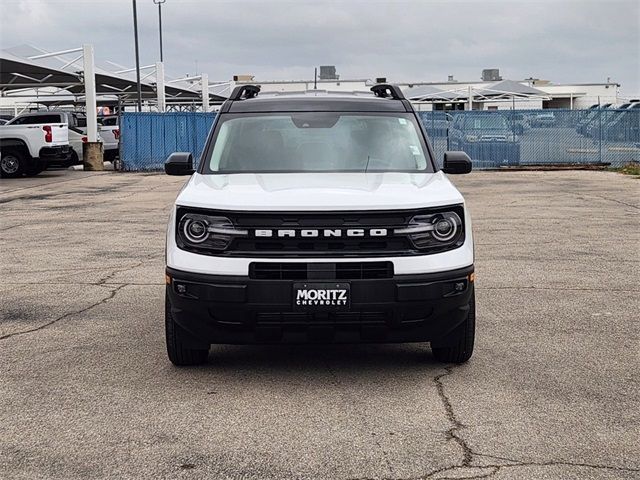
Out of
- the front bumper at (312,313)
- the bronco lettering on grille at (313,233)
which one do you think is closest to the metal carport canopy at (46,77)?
the front bumper at (312,313)

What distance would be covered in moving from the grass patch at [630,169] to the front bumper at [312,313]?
22138mm

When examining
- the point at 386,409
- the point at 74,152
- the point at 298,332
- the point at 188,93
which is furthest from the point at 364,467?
the point at 188,93

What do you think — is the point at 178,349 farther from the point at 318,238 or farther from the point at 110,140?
the point at 110,140

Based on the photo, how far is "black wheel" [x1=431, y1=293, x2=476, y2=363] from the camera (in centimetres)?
583

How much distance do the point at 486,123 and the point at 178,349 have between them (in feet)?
85.8

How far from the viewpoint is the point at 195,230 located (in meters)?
5.55

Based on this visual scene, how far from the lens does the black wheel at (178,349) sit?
5801mm

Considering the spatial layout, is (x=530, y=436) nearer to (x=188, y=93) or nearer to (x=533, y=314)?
(x=533, y=314)

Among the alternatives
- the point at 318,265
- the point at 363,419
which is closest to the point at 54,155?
the point at 318,265

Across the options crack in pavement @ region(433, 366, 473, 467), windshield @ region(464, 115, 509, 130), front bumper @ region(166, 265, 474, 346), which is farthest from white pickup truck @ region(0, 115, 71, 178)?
crack in pavement @ region(433, 366, 473, 467)

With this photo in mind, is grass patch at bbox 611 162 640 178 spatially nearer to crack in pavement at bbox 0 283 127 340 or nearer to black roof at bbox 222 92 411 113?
crack in pavement at bbox 0 283 127 340

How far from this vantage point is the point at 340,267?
5.36 m

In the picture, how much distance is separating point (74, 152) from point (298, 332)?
91.9 ft

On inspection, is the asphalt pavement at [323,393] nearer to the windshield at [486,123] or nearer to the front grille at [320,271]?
the front grille at [320,271]
